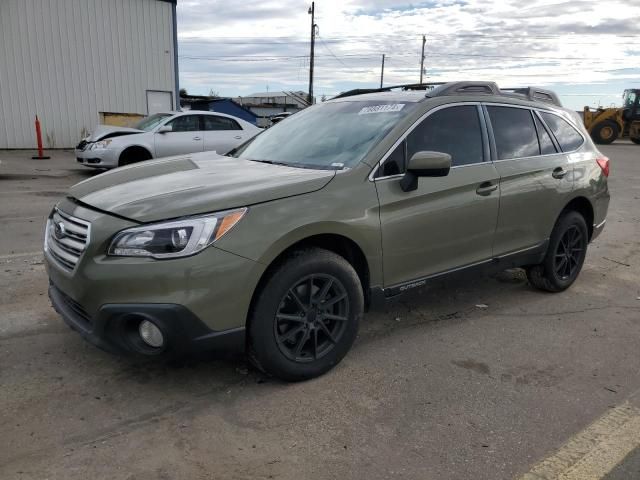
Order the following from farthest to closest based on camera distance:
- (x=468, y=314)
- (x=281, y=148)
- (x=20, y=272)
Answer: (x=20, y=272) → (x=468, y=314) → (x=281, y=148)

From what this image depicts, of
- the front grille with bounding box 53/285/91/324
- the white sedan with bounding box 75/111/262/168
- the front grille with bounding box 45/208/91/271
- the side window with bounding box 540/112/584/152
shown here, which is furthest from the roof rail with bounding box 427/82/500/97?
the white sedan with bounding box 75/111/262/168

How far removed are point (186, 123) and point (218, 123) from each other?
2.60ft

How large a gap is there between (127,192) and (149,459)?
1.43 metres

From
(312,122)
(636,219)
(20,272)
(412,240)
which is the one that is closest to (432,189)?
(412,240)

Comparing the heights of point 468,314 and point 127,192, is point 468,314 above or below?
below

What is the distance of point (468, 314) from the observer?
14.6ft

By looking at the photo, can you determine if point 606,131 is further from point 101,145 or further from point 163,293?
point 163,293

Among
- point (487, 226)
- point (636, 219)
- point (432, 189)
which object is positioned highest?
point (432, 189)

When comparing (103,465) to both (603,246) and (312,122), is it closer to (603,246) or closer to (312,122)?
(312,122)

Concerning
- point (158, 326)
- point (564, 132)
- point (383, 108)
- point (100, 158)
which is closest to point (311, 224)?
point (158, 326)

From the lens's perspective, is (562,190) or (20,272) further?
(20,272)

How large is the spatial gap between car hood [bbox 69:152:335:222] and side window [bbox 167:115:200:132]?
929 centimetres

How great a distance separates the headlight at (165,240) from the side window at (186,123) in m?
10.5

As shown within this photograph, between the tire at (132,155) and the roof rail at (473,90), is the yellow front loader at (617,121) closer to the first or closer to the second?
the tire at (132,155)
